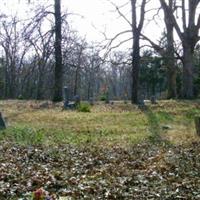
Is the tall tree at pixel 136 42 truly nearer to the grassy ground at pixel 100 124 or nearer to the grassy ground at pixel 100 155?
the grassy ground at pixel 100 124

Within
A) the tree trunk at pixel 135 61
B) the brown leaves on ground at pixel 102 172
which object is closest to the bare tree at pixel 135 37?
the tree trunk at pixel 135 61

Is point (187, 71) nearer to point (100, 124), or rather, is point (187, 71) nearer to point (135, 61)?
point (135, 61)

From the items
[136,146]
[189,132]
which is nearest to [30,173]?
[136,146]

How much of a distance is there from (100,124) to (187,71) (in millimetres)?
15141

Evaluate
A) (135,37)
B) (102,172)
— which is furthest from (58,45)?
(102,172)

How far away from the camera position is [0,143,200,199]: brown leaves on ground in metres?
8.59

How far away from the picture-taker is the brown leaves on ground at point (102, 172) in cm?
859

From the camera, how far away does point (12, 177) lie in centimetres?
964

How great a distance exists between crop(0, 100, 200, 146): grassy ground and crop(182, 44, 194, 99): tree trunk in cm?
644

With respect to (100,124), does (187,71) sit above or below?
above

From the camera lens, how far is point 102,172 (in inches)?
406

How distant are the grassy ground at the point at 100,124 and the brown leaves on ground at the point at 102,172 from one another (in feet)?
5.56

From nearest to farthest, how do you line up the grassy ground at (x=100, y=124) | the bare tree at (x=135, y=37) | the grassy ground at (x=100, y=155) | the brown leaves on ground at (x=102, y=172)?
1. the brown leaves on ground at (x=102, y=172)
2. the grassy ground at (x=100, y=155)
3. the grassy ground at (x=100, y=124)
4. the bare tree at (x=135, y=37)

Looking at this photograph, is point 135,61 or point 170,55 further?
point 170,55
